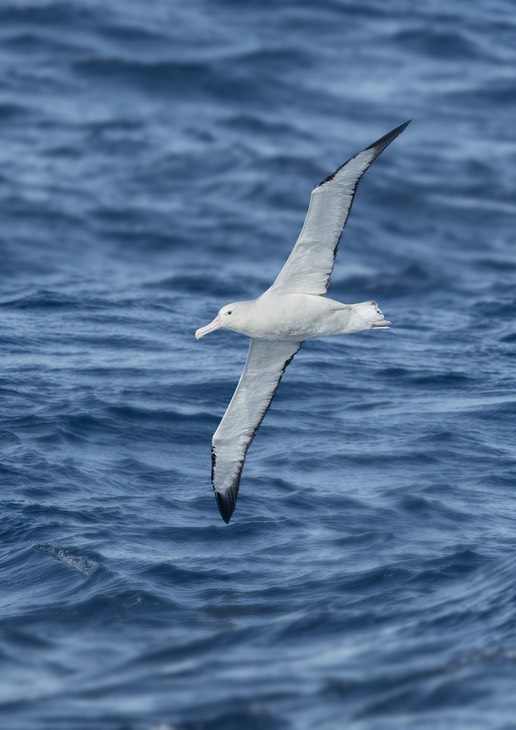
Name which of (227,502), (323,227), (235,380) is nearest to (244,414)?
(227,502)

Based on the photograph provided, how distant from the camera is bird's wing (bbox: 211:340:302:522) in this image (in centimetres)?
1327

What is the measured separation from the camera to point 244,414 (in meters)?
13.5

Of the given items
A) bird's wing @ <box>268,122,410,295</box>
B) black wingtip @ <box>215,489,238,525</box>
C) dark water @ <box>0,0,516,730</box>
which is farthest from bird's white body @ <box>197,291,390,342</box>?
dark water @ <box>0,0,516,730</box>

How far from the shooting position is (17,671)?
430 inches

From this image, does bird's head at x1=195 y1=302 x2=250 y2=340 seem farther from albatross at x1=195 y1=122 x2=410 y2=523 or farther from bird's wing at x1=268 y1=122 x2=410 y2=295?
bird's wing at x1=268 y1=122 x2=410 y2=295

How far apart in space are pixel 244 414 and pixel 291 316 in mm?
1454

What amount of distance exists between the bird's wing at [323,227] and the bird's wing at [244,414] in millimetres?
902

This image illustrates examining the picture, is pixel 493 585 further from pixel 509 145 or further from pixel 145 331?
pixel 509 145

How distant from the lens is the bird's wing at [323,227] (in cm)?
1135

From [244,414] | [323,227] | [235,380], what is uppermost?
[323,227]

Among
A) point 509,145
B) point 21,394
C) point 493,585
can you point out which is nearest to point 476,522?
point 493,585

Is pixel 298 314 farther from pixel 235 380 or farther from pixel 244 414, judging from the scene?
pixel 235 380

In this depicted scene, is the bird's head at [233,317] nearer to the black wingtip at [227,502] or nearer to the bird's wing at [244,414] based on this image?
the bird's wing at [244,414]

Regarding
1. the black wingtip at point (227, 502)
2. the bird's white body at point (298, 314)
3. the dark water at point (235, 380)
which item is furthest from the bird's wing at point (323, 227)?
the dark water at point (235, 380)
